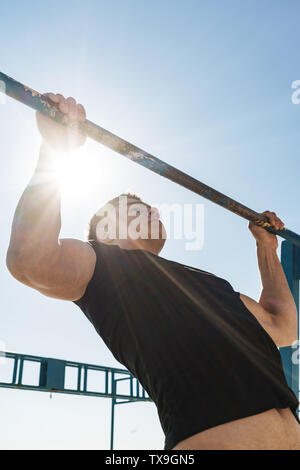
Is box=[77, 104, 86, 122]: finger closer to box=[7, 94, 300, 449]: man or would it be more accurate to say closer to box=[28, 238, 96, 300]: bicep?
box=[7, 94, 300, 449]: man

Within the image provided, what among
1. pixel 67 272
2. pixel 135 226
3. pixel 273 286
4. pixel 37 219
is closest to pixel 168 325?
pixel 67 272

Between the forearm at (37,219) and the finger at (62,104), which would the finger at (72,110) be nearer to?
the finger at (62,104)

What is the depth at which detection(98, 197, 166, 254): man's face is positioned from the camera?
6.64ft

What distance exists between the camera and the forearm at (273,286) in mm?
2176

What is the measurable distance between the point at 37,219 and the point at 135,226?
2.32ft

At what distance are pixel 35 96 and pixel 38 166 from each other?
0.77 ft

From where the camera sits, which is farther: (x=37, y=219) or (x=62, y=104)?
(x=62, y=104)

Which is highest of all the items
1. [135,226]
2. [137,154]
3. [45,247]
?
[137,154]

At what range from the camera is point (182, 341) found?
1357 mm

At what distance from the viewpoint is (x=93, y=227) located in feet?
7.20

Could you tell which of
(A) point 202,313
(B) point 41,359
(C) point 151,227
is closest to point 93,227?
(C) point 151,227

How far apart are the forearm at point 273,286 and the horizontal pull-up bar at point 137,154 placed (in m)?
0.15

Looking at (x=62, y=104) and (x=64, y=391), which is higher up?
(x=62, y=104)

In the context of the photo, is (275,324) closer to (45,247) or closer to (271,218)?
(271,218)
